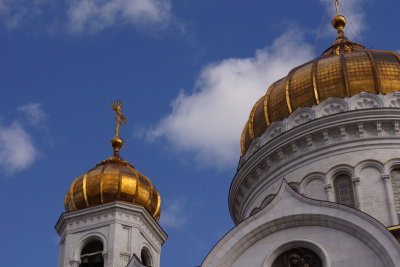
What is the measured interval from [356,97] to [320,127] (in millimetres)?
1341

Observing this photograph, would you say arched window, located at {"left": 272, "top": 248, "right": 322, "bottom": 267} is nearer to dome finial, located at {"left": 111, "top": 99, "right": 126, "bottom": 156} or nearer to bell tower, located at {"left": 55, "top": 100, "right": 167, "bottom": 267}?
bell tower, located at {"left": 55, "top": 100, "right": 167, "bottom": 267}

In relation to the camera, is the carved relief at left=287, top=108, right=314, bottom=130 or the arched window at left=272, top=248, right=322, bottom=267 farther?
the carved relief at left=287, top=108, right=314, bottom=130

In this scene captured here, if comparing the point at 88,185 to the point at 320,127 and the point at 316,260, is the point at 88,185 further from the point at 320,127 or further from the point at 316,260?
the point at 316,260

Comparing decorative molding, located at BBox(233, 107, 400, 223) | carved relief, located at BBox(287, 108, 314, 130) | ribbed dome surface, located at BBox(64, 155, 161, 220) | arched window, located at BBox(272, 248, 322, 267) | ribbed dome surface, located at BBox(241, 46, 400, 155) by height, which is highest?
ribbed dome surface, located at BBox(241, 46, 400, 155)

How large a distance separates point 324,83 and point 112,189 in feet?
21.5

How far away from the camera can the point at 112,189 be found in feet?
72.2

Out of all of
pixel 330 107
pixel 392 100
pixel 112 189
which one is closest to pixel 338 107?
pixel 330 107

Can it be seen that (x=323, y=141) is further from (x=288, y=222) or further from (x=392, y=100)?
(x=288, y=222)

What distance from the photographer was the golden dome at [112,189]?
866 inches

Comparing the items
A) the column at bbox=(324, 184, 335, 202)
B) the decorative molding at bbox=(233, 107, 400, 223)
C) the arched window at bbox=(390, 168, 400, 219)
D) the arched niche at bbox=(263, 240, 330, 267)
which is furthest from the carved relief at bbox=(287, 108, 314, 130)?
the arched niche at bbox=(263, 240, 330, 267)

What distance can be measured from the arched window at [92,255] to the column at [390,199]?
708 centimetres

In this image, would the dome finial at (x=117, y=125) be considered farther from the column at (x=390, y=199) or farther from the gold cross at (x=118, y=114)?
the column at (x=390, y=199)

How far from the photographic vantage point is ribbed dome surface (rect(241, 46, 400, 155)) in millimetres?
23625

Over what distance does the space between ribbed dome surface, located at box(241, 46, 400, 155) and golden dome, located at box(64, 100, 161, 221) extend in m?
3.84
